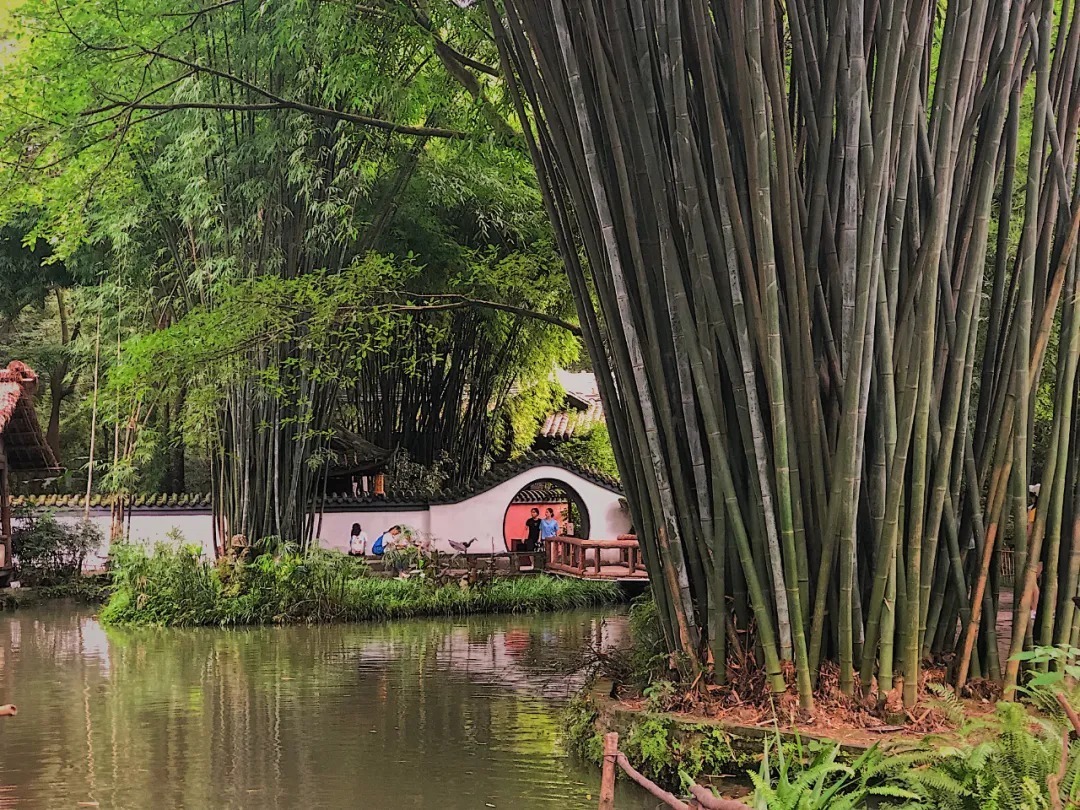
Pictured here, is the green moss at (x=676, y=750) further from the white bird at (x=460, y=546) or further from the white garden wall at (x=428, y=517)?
the white garden wall at (x=428, y=517)

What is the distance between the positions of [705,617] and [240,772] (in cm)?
207

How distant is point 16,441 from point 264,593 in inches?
206

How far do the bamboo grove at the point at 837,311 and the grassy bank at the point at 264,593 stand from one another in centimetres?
727

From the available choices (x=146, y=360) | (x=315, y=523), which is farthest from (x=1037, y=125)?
(x=315, y=523)

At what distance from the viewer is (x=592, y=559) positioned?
12859 mm

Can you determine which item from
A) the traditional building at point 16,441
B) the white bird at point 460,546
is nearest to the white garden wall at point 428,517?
the white bird at point 460,546

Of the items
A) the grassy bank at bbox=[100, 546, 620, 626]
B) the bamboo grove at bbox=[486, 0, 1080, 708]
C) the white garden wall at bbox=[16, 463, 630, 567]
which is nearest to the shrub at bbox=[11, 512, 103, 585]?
→ the white garden wall at bbox=[16, 463, 630, 567]

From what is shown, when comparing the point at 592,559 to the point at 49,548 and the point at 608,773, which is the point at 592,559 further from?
the point at 608,773

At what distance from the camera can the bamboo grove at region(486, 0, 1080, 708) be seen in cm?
364

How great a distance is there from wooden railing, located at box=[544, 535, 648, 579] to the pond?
1.91 m

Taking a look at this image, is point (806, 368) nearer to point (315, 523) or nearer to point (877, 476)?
point (877, 476)

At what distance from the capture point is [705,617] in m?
4.02

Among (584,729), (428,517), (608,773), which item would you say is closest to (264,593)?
(428,517)

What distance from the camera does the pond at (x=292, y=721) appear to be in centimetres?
427
